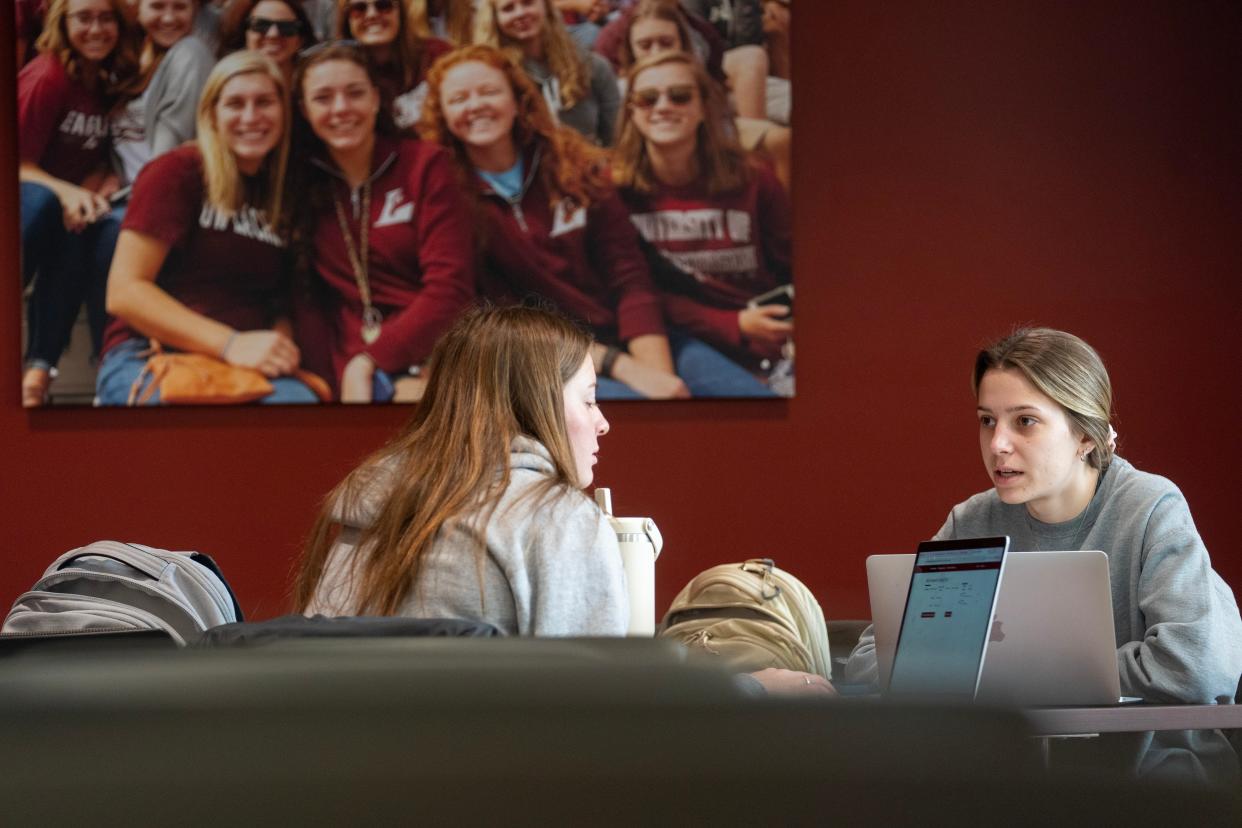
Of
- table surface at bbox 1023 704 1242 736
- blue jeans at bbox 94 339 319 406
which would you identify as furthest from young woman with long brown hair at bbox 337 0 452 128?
table surface at bbox 1023 704 1242 736

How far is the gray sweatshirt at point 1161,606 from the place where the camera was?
2268 mm

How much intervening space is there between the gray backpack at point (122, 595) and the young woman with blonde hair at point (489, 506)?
16cm

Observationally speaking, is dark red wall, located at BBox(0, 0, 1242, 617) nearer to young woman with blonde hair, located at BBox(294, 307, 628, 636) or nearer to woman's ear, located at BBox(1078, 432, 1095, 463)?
woman's ear, located at BBox(1078, 432, 1095, 463)

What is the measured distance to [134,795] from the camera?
59cm

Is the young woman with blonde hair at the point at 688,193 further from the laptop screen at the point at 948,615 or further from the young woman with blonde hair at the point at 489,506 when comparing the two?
the laptop screen at the point at 948,615

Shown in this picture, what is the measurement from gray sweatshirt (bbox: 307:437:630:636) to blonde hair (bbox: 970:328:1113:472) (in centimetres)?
101

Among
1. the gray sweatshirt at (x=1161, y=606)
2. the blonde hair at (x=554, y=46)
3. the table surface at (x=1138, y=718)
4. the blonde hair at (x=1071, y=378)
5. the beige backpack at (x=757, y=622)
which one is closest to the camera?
the table surface at (x=1138, y=718)

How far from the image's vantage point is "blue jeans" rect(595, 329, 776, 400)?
408 cm

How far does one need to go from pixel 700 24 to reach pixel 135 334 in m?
1.75

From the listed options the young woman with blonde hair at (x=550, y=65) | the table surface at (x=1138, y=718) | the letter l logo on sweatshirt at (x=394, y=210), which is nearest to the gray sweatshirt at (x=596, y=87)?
the young woman with blonde hair at (x=550, y=65)

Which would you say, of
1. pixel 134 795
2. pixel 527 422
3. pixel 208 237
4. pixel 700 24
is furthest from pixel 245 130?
pixel 134 795

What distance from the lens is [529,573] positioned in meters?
2.03

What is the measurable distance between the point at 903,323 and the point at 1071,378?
152 centimetres

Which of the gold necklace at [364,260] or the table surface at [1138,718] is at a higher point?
the gold necklace at [364,260]
